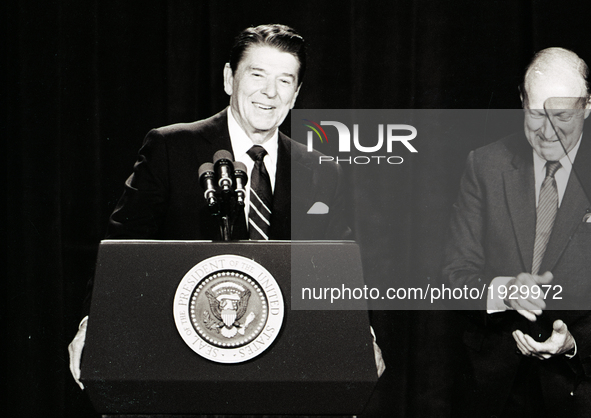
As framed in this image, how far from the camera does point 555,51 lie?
2797mm

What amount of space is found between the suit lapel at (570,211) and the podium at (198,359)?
4.52 ft

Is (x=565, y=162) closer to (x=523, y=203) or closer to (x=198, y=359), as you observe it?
(x=523, y=203)

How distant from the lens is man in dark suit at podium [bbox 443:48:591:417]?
2.49 meters

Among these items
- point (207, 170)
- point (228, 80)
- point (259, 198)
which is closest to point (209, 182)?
point (207, 170)

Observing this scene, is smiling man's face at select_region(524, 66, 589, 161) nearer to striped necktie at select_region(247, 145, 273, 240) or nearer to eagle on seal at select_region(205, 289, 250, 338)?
striped necktie at select_region(247, 145, 273, 240)

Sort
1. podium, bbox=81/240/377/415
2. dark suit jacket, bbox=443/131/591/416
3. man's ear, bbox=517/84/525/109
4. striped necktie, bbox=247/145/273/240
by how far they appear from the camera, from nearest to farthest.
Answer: podium, bbox=81/240/377/415
striped necktie, bbox=247/145/273/240
dark suit jacket, bbox=443/131/591/416
man's ear, bbox=517/84/525/109

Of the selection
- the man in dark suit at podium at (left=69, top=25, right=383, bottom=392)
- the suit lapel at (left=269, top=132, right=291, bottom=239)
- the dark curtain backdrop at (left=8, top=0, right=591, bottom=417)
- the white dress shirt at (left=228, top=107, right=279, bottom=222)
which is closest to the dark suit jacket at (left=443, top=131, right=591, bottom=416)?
the dark curtain backdrop at (left=8, top=0, right=591, bottom=417)

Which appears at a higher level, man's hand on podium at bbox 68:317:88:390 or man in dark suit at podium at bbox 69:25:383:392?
man in dark suit at podium at bbox 69:25:383:392

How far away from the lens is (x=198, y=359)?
4.88ft

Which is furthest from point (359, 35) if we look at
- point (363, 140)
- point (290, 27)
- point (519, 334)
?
point (519, 334)

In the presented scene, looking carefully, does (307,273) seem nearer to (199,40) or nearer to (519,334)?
(519,334)

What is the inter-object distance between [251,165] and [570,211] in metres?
1.45

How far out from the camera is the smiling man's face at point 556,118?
2629 mm

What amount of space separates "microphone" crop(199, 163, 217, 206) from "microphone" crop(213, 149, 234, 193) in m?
0.02
